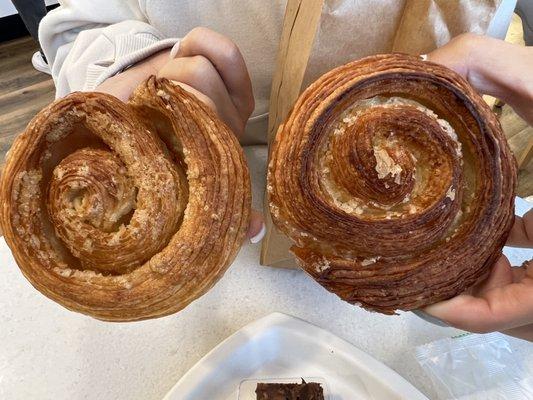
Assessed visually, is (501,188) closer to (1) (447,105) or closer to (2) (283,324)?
(1) (447,105)

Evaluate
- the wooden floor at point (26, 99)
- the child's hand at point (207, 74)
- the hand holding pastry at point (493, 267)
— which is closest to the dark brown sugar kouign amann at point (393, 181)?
the hand holding pastry at point (493, 267)

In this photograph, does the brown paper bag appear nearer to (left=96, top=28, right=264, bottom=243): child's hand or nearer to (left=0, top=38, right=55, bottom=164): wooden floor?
(left=96, top=28, right=264, bottom=243): child's hand

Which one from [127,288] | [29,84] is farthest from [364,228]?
[29,84]

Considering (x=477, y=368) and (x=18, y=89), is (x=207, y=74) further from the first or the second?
(x=18, y=89)

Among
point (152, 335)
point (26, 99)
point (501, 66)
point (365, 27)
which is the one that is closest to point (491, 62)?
point (501, 66)

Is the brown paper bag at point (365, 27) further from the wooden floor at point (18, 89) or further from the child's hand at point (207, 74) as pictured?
the wooden floor at point (18, 89)

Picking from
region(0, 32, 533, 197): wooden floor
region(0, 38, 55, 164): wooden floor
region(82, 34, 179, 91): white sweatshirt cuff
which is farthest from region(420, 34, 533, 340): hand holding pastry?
region(0, 38, 55, 164): wooden floor
